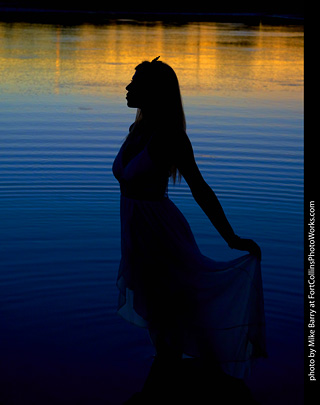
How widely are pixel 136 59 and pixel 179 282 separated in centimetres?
2119

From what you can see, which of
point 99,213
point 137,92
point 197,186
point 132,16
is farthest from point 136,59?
point 132,16

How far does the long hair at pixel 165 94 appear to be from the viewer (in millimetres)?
4641

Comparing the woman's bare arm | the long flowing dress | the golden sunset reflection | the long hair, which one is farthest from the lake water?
the long hair

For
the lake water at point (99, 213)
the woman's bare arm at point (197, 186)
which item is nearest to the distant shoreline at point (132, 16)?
the lake water at point (99, 213)

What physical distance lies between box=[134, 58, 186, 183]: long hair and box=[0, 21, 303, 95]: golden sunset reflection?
1465cm

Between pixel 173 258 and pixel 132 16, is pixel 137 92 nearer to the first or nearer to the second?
pixel 173 258

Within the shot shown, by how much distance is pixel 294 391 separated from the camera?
489 centimetres

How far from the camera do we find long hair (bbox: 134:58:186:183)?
4641 millimetres

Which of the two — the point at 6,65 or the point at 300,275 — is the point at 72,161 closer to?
the point at 300,275

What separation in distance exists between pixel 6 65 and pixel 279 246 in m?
17.0

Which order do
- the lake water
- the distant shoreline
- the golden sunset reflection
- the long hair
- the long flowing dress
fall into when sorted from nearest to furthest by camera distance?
the long hair, the long flowing dress, the lake water, the golden sunset reflection, the distant shoreline

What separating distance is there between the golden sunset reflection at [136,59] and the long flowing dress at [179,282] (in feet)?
47.7

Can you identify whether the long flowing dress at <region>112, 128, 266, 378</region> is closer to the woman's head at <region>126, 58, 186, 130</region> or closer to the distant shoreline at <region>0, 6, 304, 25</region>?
the woman's head at <region>126, 58, 186, 130</region>

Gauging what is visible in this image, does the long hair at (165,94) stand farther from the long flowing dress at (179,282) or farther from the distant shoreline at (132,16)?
the distant shoreline at (132,16)
